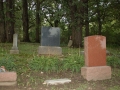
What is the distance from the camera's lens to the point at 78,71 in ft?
22.7

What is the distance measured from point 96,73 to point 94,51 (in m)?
0.72

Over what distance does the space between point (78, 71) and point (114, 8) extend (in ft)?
56.7

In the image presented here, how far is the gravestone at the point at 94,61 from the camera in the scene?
6277 mm

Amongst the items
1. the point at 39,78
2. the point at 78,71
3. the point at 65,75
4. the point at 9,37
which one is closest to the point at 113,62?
the point at 78,71

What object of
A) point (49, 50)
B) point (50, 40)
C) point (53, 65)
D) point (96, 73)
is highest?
point (50, 40)

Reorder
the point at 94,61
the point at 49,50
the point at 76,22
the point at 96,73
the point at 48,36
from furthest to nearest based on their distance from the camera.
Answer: the point at 76,22
the point at 48,36
the point at 49,50
the point at 94,61
the point at 96,73

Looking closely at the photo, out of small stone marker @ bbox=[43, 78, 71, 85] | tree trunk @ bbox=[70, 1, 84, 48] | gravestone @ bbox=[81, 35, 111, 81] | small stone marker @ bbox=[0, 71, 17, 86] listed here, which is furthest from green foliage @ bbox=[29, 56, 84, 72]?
tree trunk @ bbox=[70, 1, 84, 48]

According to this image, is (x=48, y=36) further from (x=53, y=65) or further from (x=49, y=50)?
(x=53, y=65)

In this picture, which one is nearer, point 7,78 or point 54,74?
point 7,78

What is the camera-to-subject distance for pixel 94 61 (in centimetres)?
646

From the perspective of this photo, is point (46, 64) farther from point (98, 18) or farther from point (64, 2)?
point (98, 18)

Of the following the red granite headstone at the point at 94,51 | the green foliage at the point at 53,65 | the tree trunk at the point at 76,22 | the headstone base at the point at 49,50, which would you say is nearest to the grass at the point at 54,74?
the green foliage at the point at 53,65

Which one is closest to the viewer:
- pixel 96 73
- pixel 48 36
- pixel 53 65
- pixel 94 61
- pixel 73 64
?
pixel 96 73

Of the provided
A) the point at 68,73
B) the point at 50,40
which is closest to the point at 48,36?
the point at 50,40
